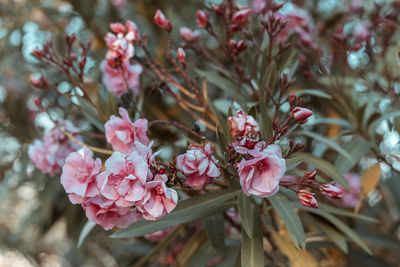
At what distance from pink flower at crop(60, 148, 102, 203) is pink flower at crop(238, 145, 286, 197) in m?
0.29

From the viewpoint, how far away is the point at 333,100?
1419mm

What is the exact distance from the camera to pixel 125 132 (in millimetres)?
838

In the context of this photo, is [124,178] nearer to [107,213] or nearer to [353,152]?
[107,213]

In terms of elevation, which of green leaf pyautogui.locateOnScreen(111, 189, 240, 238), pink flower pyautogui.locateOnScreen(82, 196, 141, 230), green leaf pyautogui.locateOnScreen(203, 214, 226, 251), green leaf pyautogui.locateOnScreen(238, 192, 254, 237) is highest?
pink flower pyautogui.locateOnScreen(82, 196, 141, 230)

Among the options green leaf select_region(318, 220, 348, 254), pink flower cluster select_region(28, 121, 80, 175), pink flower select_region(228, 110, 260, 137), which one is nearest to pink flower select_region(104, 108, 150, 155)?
pink flower select_region(228, 110, 260, 137)

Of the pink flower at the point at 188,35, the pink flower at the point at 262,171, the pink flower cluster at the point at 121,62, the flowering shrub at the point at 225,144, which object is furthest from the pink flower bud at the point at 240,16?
the pink flower at the point at 262,171

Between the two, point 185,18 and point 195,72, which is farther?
point 185,18

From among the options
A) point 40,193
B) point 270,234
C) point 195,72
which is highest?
point 195,72

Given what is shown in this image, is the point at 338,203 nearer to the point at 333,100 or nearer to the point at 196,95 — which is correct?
the point at 333,100

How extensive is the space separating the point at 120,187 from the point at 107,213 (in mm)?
112

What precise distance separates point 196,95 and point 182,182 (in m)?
0.38

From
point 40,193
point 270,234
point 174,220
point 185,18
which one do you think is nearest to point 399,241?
point 270,234

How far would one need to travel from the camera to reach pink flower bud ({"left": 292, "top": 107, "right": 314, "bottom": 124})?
73 cm

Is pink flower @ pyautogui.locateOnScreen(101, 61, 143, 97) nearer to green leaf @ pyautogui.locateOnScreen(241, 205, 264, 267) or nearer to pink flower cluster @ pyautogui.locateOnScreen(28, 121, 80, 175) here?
pink flower cluster @ pyautogui.locateOnScreen(28, 121, 80, 175)
